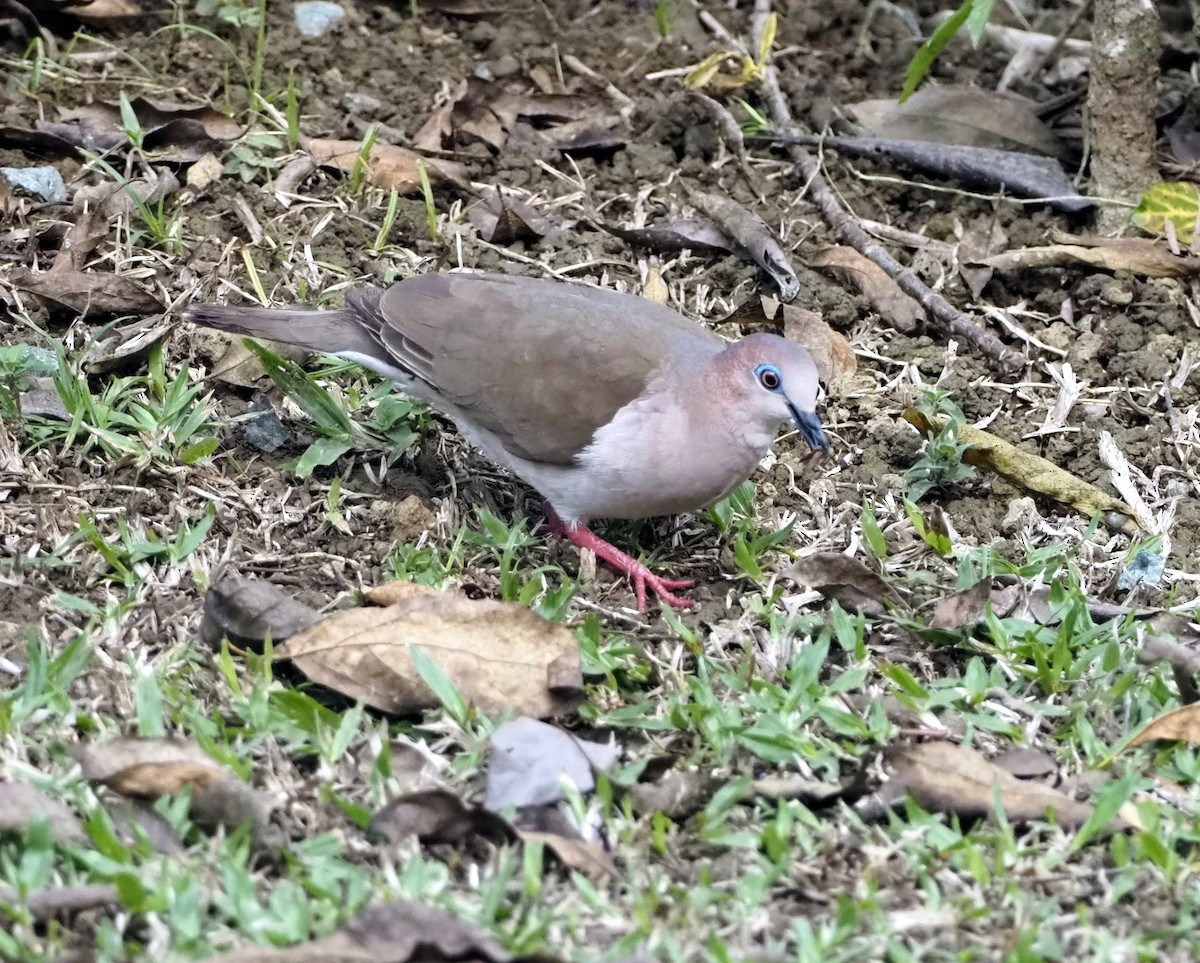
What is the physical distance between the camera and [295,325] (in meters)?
5.08

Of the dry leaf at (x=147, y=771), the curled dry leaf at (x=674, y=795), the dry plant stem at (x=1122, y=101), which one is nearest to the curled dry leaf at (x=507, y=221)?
the dry plant stem at (x=1122, y=101)

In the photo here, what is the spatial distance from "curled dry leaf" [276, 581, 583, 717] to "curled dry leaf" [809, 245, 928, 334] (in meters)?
2.36

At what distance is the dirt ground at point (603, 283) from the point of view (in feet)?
15.4

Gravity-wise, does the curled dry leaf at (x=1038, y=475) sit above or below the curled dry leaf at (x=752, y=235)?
below

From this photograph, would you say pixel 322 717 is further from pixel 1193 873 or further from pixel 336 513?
pixel 1193 873

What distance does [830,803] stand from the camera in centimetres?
374

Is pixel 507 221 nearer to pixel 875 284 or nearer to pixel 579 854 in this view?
pixel 875 284

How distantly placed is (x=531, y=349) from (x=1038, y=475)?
5.69 ft

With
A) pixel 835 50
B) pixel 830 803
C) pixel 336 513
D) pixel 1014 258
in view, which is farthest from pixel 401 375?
pixel 835 50

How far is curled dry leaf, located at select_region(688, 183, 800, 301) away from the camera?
577 centimetres

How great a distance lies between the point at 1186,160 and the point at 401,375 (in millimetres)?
3521

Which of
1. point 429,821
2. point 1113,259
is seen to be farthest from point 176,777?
point 1113,259

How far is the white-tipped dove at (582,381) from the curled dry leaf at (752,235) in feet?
2.65

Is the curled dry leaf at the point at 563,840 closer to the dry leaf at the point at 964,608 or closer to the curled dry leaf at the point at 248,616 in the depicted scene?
the curled dry leaf at the point at 248,616
